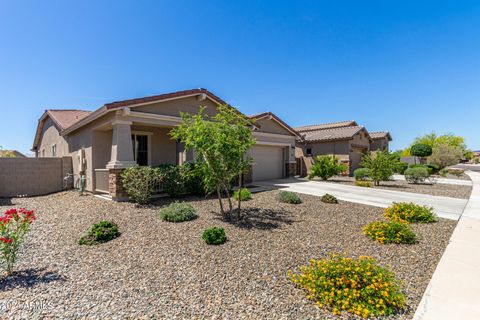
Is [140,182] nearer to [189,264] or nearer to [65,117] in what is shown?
[189,264]

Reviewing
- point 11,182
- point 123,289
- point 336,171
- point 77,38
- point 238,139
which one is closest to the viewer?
point 123,289

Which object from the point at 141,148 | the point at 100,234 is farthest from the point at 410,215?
the point at 141,148

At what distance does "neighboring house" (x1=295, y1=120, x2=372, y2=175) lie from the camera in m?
20.3

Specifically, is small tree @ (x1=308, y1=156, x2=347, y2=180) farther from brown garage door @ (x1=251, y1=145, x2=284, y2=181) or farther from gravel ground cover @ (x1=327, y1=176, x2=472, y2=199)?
gravel ground cover @ (x1=327, y1=176, x2=472, y2=199)

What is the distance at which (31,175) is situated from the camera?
11.4 metres

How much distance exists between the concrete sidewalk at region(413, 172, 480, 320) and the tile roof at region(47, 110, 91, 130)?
56.0 ft

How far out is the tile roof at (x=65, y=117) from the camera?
45.5 ft

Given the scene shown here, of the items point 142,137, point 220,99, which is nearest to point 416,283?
point 220,99

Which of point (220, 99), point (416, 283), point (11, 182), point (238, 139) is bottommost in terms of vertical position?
point (416, 283)

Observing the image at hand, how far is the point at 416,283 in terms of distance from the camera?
3.45 metres

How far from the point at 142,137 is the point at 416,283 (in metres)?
11.9

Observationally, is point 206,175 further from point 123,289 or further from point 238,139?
point 123,289

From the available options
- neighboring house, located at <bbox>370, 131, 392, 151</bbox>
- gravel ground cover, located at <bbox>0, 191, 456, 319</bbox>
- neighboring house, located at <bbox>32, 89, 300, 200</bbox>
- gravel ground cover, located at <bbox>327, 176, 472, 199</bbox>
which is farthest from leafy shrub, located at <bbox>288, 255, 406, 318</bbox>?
neighboring house, located at <bbox>370, 131, 392, 151</bbox>

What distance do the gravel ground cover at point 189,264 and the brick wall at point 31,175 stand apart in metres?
6.11
